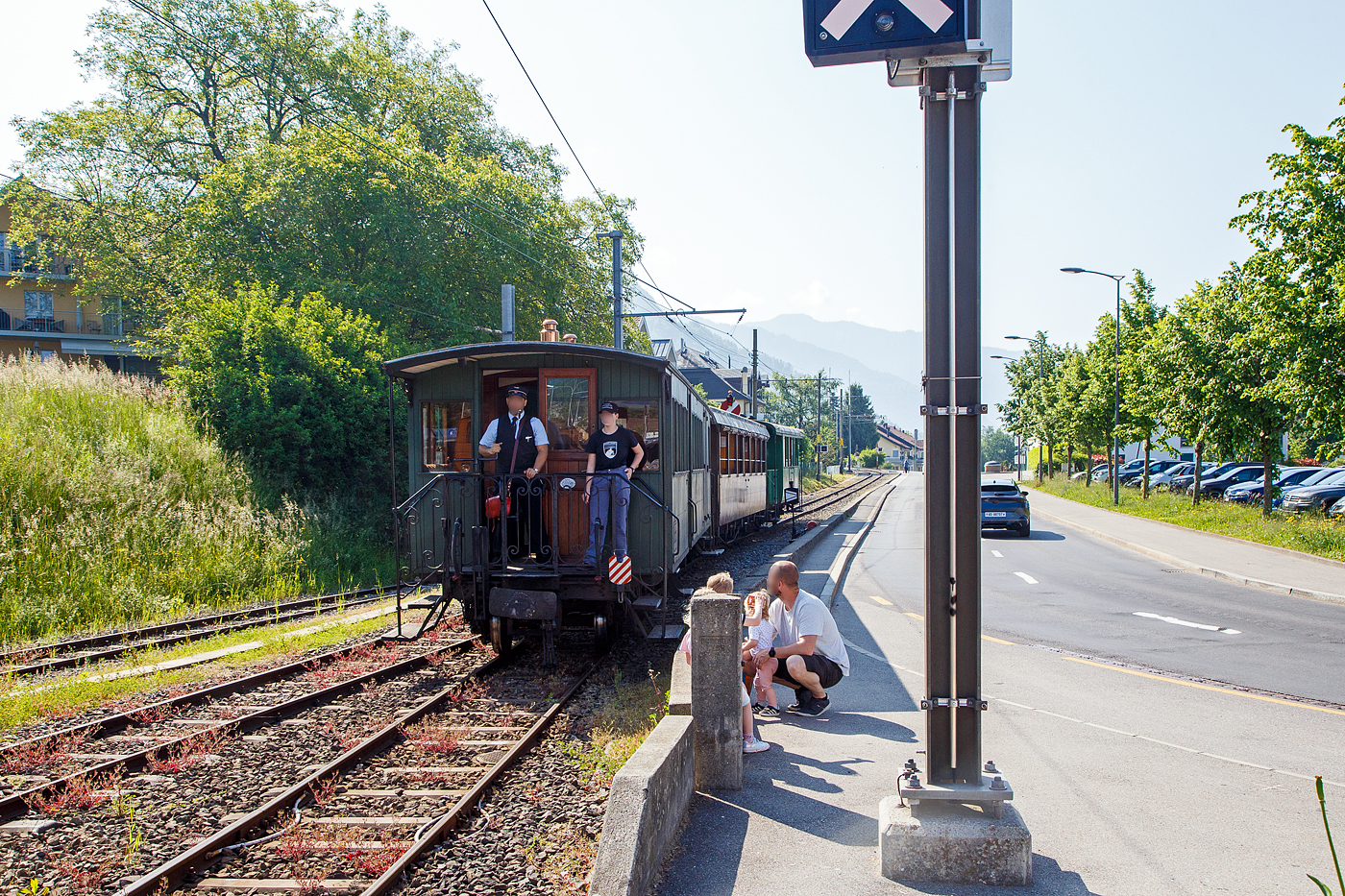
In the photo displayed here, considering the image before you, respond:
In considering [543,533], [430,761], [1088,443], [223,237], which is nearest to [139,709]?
[430,761]

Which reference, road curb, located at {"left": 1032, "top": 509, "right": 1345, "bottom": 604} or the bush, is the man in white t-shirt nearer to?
road curb, located at {"left": 1032, "top": 509, "right": 1345, "bottom": 604}

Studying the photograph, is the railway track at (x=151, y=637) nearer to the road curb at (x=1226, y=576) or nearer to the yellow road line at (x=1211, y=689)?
the yellow road line at (x=1211, y=689)

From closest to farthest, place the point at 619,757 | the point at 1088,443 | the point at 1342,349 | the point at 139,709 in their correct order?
1. the point at 619,757
2. the point at 139,709
3. the point at 1342,349
4. the point at 1088,443

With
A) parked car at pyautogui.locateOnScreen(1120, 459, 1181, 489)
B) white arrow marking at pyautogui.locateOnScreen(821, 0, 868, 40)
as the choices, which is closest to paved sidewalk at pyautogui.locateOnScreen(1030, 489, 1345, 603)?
white arrow marking at pyautogui.locateOnScreen(821, 0, 868, 40)

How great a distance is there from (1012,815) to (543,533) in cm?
611

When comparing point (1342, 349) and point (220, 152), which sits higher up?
point (220, 152)

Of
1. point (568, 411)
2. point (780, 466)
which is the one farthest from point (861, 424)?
point (568, 411)

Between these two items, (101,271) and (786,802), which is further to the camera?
(101,271)

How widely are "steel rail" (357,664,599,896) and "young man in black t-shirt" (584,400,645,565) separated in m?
1.98

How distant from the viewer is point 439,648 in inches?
382

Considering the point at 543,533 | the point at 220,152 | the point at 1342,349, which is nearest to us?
the point at 543,533

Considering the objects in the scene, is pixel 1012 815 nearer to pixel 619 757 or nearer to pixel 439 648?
pixel 619 757

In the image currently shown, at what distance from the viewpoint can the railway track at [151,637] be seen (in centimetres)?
898

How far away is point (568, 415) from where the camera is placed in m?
9.55
